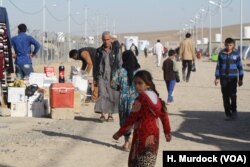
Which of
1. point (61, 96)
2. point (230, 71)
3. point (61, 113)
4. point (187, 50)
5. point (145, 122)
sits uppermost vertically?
point (187, 50)

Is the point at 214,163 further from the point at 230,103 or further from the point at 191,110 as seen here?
the point at 191,110

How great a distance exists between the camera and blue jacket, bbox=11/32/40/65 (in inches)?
617

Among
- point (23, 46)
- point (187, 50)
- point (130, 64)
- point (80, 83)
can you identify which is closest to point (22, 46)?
point (23, 46)

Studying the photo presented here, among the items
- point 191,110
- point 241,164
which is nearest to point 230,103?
point 191,110

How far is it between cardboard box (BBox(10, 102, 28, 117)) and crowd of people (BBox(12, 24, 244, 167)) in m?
1.56

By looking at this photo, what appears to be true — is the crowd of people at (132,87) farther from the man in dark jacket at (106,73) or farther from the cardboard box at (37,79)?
the cardboard box at (37,79)

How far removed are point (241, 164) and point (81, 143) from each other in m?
4.09

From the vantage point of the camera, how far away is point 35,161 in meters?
9.06

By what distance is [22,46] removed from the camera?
1570 centimetres

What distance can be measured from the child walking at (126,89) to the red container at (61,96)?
11.2 ft

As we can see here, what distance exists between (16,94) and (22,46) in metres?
1.83

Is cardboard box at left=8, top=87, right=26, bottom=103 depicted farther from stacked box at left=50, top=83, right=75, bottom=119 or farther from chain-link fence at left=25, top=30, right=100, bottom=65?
chain-link fence at left=25, top=30, right=100, bottom=65

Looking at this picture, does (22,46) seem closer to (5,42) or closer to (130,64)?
(5,42)

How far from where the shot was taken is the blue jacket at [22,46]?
51.4 feet
